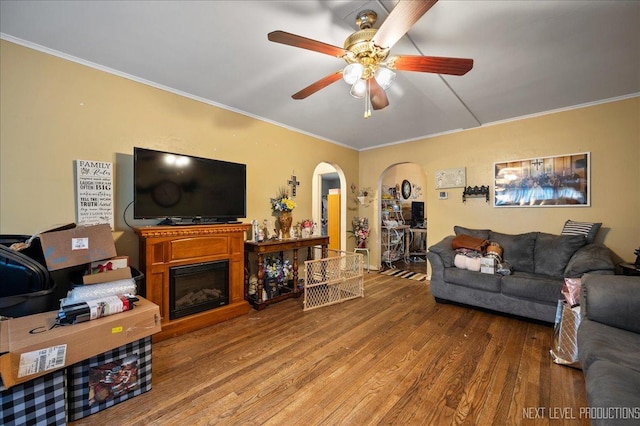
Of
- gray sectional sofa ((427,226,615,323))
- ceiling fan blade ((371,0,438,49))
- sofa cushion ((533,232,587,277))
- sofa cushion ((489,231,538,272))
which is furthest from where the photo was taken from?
sofa cushion ((489,231,538,272))

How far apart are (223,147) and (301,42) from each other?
6.42ft

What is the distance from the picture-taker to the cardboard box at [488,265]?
110 inches

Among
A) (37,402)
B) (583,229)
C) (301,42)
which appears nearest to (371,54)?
(301,42)

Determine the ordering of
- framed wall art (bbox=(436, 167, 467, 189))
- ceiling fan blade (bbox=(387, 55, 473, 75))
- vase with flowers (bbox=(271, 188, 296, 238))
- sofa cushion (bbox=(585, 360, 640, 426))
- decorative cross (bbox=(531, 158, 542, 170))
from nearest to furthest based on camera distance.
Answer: sofa cushion (bbox=(585, 360, 640, 426)), ceiling fan blade (bbox=(387, 55, 473, 75)), decorative cross (bbox=(531, 158, 542, 170)), vase with flowers (bbox=(271, 188, 296, 238)), framed wall art (bbox=(436, 167, 467, 189))

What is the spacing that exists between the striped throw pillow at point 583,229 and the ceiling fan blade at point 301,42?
11.1 feet

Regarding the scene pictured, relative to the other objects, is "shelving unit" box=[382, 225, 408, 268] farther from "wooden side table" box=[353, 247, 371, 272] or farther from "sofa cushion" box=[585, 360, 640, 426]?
"sofa cushion" box=[585, 360, 640, 426]

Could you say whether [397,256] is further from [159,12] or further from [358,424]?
[159,12]

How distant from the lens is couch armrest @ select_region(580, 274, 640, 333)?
56.7 inches

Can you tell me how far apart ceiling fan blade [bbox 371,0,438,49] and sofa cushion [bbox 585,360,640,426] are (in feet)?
5.72

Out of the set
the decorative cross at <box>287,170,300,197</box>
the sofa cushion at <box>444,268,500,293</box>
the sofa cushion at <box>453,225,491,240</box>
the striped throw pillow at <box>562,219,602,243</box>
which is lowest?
the sofa cushion at <box>444,268,500,293</box>

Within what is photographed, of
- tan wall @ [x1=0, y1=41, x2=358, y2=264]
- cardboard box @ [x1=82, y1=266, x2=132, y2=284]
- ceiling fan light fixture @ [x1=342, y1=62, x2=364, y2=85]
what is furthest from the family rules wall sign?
ceiling fan light fixture @ [x1=342, y1=62, x2=364, y2=85]

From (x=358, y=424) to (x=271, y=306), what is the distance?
1.88m

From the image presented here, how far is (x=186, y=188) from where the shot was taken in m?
2.50

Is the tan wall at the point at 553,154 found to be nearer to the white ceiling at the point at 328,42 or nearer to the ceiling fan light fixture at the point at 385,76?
the white ceiling at the point at 328,42
